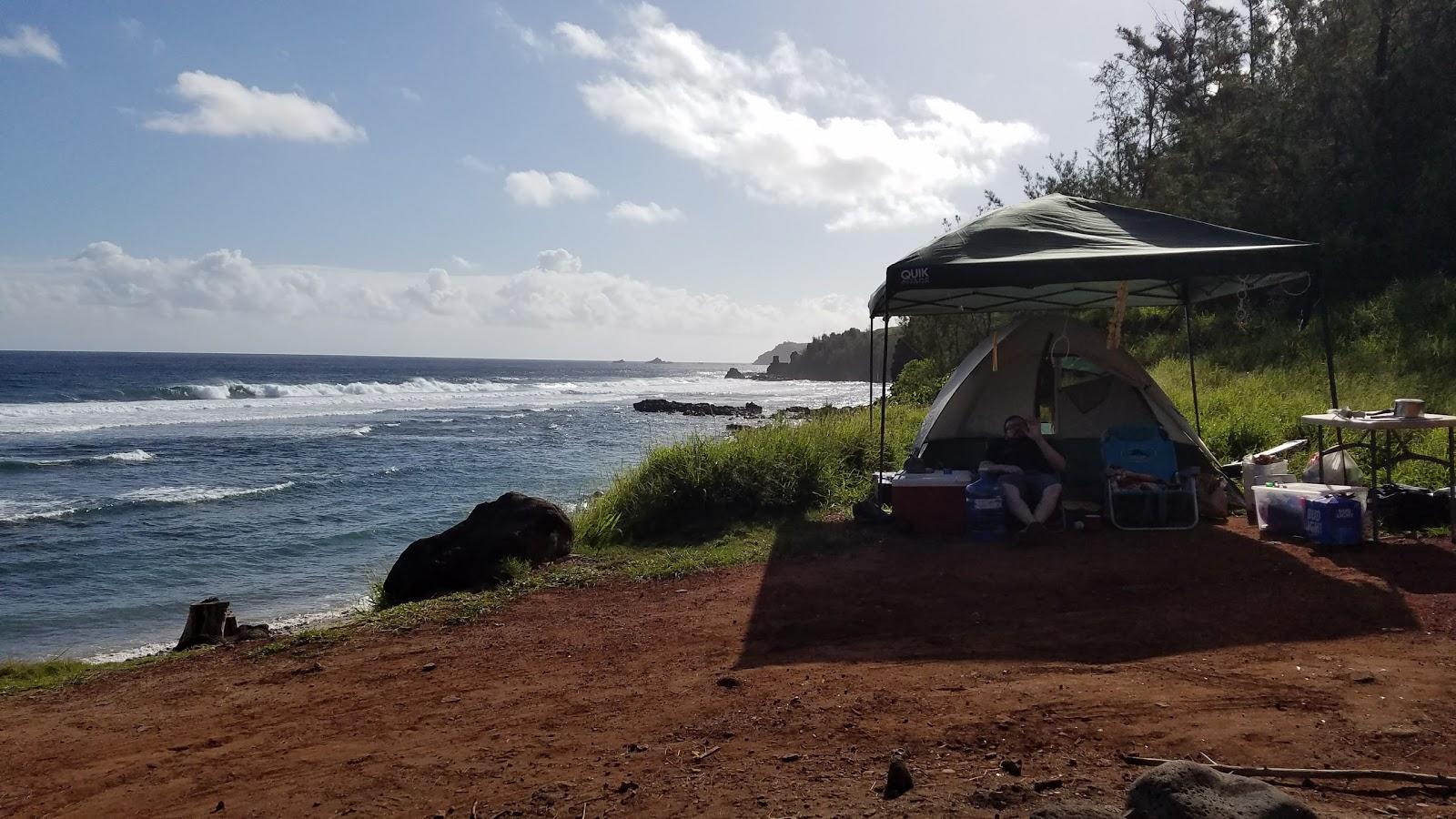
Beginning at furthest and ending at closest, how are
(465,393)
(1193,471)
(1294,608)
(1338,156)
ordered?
(465,393)
(1338,156)
(1193,471)
(1294,608)

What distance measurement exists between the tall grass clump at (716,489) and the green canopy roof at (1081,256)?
2042mm

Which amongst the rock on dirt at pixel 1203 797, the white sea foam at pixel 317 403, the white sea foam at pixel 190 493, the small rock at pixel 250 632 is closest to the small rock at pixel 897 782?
the rock on dirt at pixel 1203 797

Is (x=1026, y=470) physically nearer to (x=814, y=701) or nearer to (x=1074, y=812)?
(x=814, y=701)

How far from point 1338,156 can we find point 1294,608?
1925 centimetres

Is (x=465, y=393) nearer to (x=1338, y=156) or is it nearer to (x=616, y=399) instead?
(x=616, y=399)

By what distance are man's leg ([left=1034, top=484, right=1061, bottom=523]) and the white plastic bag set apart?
209 cm

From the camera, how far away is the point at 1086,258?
736cm

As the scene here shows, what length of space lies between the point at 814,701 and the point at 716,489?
18.0 ft

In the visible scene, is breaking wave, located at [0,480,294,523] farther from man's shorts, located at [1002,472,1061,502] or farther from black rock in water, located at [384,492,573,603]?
man's shorts, located at [1002,472,1061,502]

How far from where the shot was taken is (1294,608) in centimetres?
546

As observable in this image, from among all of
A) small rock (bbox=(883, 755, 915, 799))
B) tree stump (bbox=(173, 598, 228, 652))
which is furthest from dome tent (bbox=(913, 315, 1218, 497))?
tree stump (bbox=(173, 598, 228, 652))

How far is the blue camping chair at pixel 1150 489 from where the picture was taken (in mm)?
7996

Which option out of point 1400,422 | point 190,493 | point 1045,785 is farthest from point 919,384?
point 1045,785

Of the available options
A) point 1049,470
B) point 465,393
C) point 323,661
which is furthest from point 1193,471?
point 465,393
